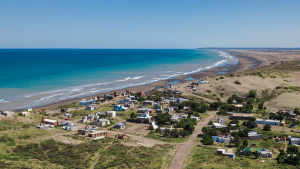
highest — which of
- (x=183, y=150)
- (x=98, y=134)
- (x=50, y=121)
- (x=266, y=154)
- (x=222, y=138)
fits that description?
(x=50, y=121)

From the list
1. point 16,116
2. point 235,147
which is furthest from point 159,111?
point 16,116

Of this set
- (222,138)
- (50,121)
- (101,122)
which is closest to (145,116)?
(101,122)

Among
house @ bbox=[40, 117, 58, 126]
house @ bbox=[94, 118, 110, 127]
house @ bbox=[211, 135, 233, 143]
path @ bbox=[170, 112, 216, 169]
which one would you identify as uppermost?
house @ bbox=[40, 117, 58, 126]

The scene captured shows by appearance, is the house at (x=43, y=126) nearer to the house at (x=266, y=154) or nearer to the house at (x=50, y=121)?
the house at (x=50, y=121)

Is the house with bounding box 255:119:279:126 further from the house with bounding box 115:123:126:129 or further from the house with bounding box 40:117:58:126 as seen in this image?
the house with bounding box 40:117:58:126

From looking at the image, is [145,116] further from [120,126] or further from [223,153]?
[223,153]

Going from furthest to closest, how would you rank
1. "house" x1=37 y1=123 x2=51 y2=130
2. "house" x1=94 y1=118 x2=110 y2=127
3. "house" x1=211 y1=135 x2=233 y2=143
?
"house" x1=94 y1=118 x2=110 y2=127 < "house" x1=37 y1=123 x2=51 y2=130 < "house" x1=211 y1=135 x2=233 y2=143

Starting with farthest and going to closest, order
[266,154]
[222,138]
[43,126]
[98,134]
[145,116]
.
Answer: [145,116] → [43,126] → [98,134] → [222,138] → [266,154]

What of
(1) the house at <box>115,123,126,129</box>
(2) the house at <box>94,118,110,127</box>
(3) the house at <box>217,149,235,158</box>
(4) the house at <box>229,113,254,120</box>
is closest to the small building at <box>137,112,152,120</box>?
(1) the house at <box>115,123,126,129</box>

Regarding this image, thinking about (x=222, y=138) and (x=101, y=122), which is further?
(x=101, y=122)

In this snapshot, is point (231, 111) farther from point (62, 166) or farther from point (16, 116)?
point (16, 116)

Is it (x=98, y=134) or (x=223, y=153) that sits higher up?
(x=98, y=134)
